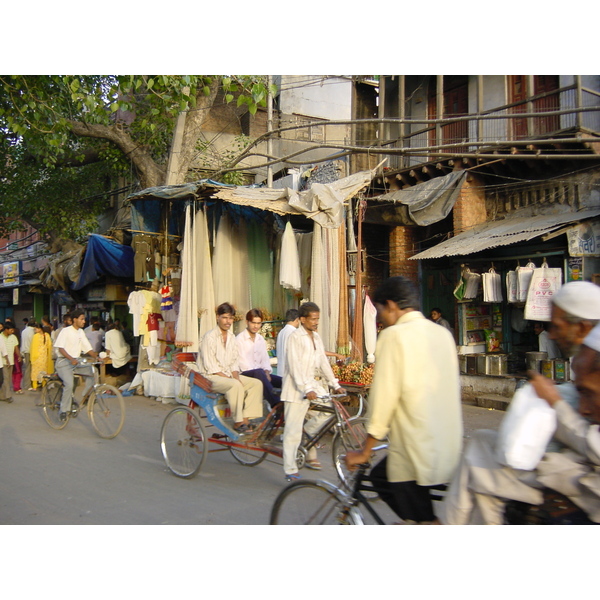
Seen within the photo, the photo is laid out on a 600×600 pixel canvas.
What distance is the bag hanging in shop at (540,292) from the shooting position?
30.4 feet

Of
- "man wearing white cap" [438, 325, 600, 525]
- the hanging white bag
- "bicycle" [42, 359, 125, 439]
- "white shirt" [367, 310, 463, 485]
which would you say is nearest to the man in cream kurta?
"white shirt" [367, 310, 463, 485]

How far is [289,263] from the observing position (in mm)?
9289

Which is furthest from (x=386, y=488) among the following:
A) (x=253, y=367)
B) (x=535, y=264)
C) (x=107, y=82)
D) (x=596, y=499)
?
(x=107, y=82)

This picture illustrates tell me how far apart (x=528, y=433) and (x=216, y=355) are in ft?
13.7

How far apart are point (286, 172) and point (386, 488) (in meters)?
13.9

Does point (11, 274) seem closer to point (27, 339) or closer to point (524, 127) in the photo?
point (27, 339)

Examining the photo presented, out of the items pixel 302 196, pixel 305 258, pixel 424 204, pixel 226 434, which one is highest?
pixel 424 204

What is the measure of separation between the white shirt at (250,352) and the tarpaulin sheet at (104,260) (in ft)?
23.3

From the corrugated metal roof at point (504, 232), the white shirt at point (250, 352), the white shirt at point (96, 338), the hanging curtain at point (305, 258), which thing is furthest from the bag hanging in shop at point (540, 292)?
the white shirt at point (96, 338)

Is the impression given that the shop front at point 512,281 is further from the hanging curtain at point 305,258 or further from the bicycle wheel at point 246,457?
the bicycle wheel at point 246,457

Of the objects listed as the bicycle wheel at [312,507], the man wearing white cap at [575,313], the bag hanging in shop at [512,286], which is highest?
the bag hanging in shop at [512,286]

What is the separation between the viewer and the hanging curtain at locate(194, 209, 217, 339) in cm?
972

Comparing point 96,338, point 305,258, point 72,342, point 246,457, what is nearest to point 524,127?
point 305,258

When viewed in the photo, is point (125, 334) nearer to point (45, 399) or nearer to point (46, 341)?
point (46, 341)
